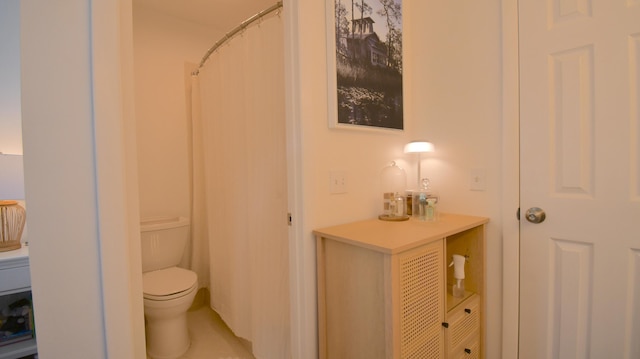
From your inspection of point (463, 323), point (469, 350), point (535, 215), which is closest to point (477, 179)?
point (535, 215)

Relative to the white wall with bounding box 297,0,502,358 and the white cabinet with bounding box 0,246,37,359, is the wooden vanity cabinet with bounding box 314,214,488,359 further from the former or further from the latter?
the white cabinet with bounding box 0,246,37,359

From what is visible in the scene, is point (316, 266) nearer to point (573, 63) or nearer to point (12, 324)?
point (12, 324)

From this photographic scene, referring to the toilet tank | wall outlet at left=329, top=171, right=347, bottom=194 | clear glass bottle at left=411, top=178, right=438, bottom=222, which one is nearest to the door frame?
clear glass bottle at left=411, top=178, right=438, bottom=222

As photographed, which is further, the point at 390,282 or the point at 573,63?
the point at 573,63

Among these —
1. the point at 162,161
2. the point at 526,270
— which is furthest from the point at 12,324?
the point at 526,270

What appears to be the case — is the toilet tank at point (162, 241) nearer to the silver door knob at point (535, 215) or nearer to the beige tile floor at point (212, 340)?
the beige tile floor at point (212, 340)

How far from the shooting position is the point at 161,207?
2.33 metres

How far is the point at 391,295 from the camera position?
37.3 inches

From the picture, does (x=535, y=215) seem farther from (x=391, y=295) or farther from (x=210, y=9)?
(x=210, y=9)

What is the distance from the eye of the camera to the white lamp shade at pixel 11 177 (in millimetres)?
877

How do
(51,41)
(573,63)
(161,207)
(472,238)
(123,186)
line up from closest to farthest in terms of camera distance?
(51,41)
(123,186)
(573,63)
(472,238)
(161,207)

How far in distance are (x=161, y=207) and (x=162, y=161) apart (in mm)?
397

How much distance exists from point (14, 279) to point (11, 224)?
0.19 meters

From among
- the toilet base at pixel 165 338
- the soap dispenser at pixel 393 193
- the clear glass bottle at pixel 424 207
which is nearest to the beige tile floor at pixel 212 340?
the toilet base at pixel 165 338
